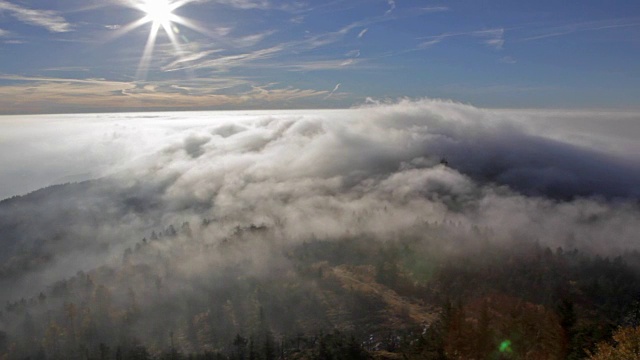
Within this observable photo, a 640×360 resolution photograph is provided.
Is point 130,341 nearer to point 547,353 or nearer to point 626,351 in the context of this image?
point 547,353

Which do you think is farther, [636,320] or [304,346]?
[304,346]

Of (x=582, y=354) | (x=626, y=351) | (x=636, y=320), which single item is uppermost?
(x=626, y=351)

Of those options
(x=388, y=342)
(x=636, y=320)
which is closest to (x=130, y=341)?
(x=388, y=342)

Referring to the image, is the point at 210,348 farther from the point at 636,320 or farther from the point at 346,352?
the point at 636,320

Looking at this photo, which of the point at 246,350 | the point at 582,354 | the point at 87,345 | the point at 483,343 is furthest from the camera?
the point at 87,345

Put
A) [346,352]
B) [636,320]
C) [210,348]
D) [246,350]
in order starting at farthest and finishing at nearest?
[210,348]
[246,350]
[636,320]
[346,352]

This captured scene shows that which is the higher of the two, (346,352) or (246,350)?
(346,352)

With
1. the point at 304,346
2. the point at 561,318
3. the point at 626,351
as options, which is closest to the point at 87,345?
the point at 304,346
